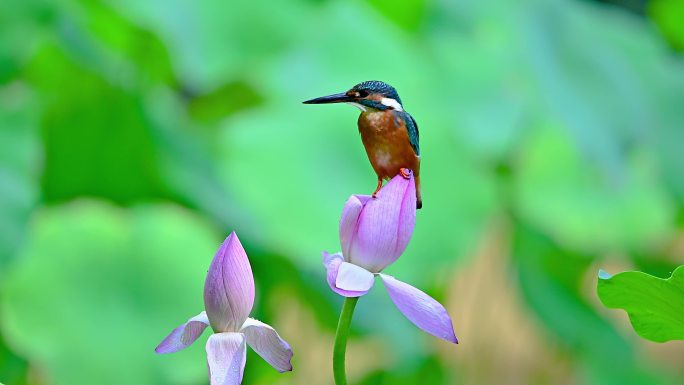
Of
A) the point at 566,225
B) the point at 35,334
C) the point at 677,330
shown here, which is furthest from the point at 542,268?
the point at 677,330

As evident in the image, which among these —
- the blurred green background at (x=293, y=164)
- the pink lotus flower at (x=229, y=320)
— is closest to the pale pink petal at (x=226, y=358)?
the pink lotus flower at (x=229, y=320)

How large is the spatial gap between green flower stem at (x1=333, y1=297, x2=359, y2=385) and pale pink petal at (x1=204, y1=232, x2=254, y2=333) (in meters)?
0.02

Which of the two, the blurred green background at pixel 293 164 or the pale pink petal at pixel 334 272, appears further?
the blurred green background at pixel 293 164

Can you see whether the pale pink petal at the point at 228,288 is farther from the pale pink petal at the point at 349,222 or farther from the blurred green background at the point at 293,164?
the blurred green background at the point at 293,164

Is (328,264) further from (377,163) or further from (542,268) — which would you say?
(542,268)

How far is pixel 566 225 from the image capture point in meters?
1.42

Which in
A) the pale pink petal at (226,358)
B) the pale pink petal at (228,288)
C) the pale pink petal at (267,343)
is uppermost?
the pale pink petal at (228,288)

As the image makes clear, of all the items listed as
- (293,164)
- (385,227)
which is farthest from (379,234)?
(293,164)

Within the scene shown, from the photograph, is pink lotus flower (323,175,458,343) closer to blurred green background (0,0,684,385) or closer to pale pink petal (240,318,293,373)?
pale pink petal (240,318,293,373)

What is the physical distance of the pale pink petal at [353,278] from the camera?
189 mm

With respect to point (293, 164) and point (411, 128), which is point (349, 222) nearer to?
point (411, 128)

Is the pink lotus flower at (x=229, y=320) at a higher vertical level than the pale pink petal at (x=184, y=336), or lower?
higher

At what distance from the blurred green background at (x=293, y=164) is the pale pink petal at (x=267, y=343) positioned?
0.68 meters

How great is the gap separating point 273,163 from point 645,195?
0.71m
